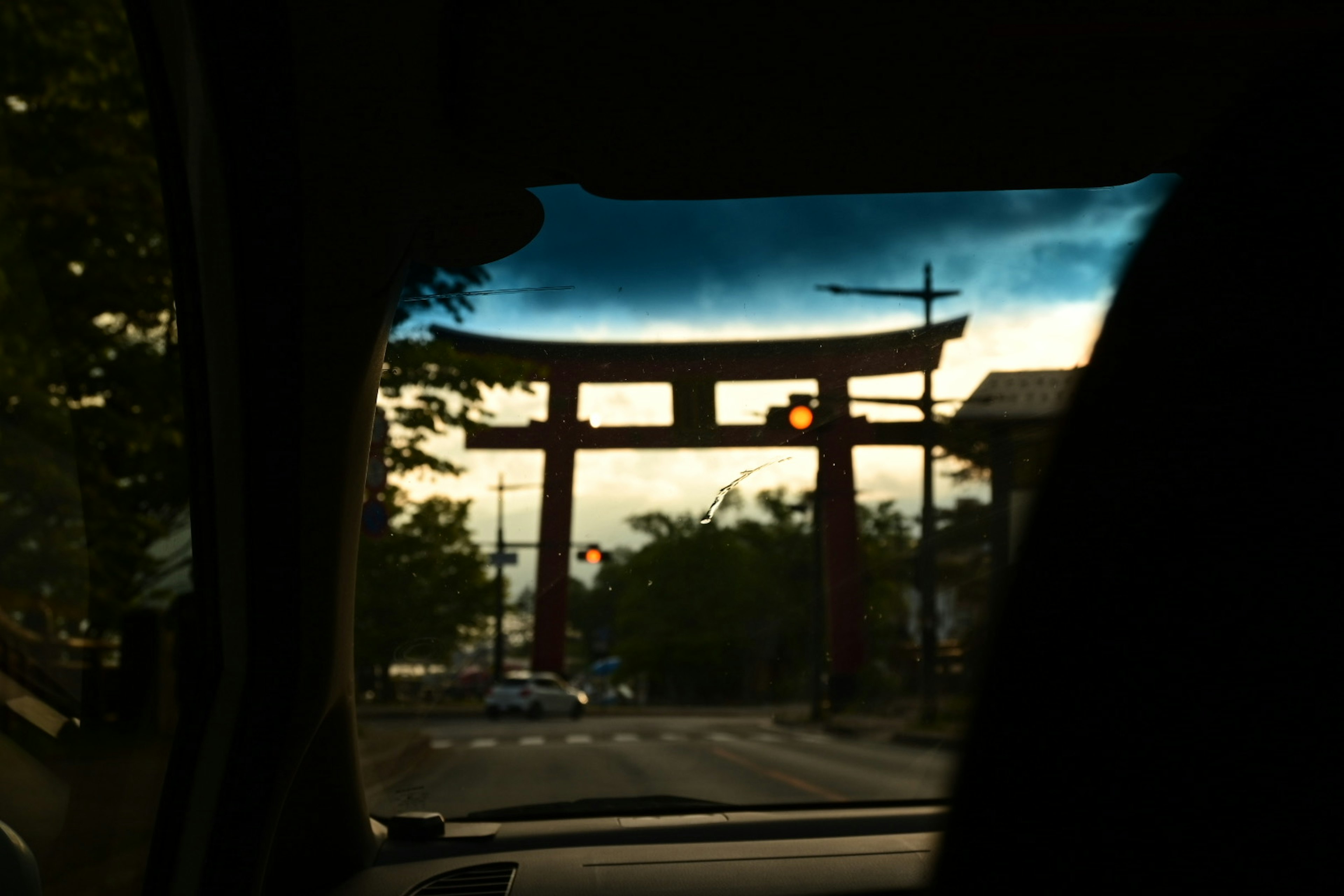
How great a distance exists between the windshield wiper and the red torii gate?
2.79 ft

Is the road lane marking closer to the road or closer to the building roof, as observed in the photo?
the road

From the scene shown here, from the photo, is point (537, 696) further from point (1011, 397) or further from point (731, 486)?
point (1011, 397)

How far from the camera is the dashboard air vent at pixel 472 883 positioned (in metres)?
2.87

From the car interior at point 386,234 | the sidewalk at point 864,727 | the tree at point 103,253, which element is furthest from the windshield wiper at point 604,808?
the tree at point 103,253

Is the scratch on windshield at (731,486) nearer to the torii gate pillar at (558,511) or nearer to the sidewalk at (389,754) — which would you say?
the torii gate pillar at (558,511)

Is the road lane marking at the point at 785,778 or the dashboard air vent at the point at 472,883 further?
the road lane marking at the point at 785,778

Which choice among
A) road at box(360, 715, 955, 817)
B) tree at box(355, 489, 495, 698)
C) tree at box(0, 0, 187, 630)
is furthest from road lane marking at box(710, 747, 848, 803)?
tree at box(0, 0, 187, 630)

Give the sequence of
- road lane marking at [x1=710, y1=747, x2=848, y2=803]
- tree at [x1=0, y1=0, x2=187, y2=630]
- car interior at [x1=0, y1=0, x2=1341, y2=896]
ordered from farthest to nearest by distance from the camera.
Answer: tree at [x1=0, y1=0, x2=187, y2=630] → road lane marking at [x1=710, y1=747, x2=848, y2=803] → car interior at [x1=0, y1=0, x2=1341, y2=896]

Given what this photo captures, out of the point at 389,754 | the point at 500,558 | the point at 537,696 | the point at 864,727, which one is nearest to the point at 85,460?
the point at 537,696

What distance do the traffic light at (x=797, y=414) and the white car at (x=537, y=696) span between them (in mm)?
1070

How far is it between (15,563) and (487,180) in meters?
3.20

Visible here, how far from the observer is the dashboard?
9.59ft

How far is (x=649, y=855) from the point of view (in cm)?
308

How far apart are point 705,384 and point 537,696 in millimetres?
1183
